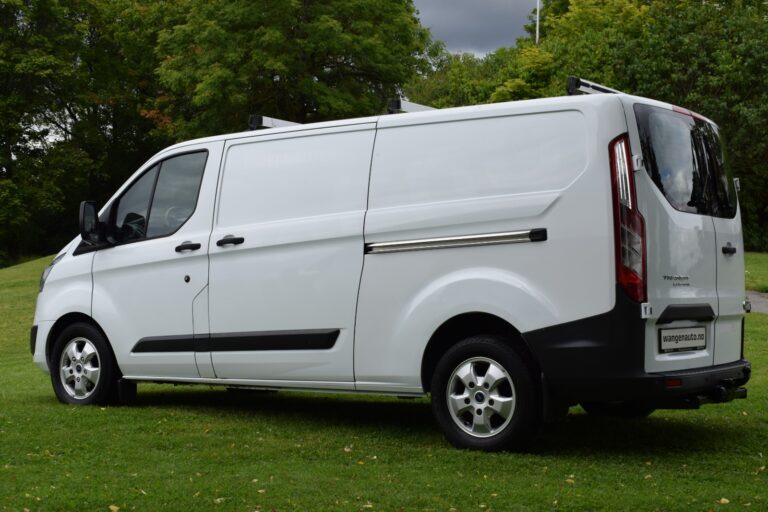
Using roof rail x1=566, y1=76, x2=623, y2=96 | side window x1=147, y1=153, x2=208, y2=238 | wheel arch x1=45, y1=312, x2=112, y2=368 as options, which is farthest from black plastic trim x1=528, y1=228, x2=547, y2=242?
wheel arch x1=45, y1=312, x2=112, y2=368

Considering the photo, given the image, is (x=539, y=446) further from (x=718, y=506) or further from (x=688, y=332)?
(x=718, y=506)

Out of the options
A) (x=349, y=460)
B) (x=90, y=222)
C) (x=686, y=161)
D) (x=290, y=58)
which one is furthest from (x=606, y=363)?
(x=290, y=58)

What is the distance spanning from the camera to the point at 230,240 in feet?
27.0

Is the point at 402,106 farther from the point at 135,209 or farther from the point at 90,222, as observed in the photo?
the point at 90,222

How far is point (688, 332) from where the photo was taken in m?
6.78

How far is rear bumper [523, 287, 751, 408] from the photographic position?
6.38 m

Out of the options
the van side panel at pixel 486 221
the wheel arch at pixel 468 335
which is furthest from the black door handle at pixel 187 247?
the wheel arch at pixel 468 335

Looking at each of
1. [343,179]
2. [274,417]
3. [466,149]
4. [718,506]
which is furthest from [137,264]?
[718,506]

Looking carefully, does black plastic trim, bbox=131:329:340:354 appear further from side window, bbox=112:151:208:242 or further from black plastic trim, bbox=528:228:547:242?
black plastic trim, bbox=528:228:547:242

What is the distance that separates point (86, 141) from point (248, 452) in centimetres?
4390

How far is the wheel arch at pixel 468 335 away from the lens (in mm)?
6809

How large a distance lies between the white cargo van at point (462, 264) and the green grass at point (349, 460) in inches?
13.8

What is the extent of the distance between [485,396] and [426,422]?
164 centimetres

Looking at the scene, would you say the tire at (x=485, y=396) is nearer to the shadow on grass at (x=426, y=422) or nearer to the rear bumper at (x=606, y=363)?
the rear bumper at (x=606, y=363)
